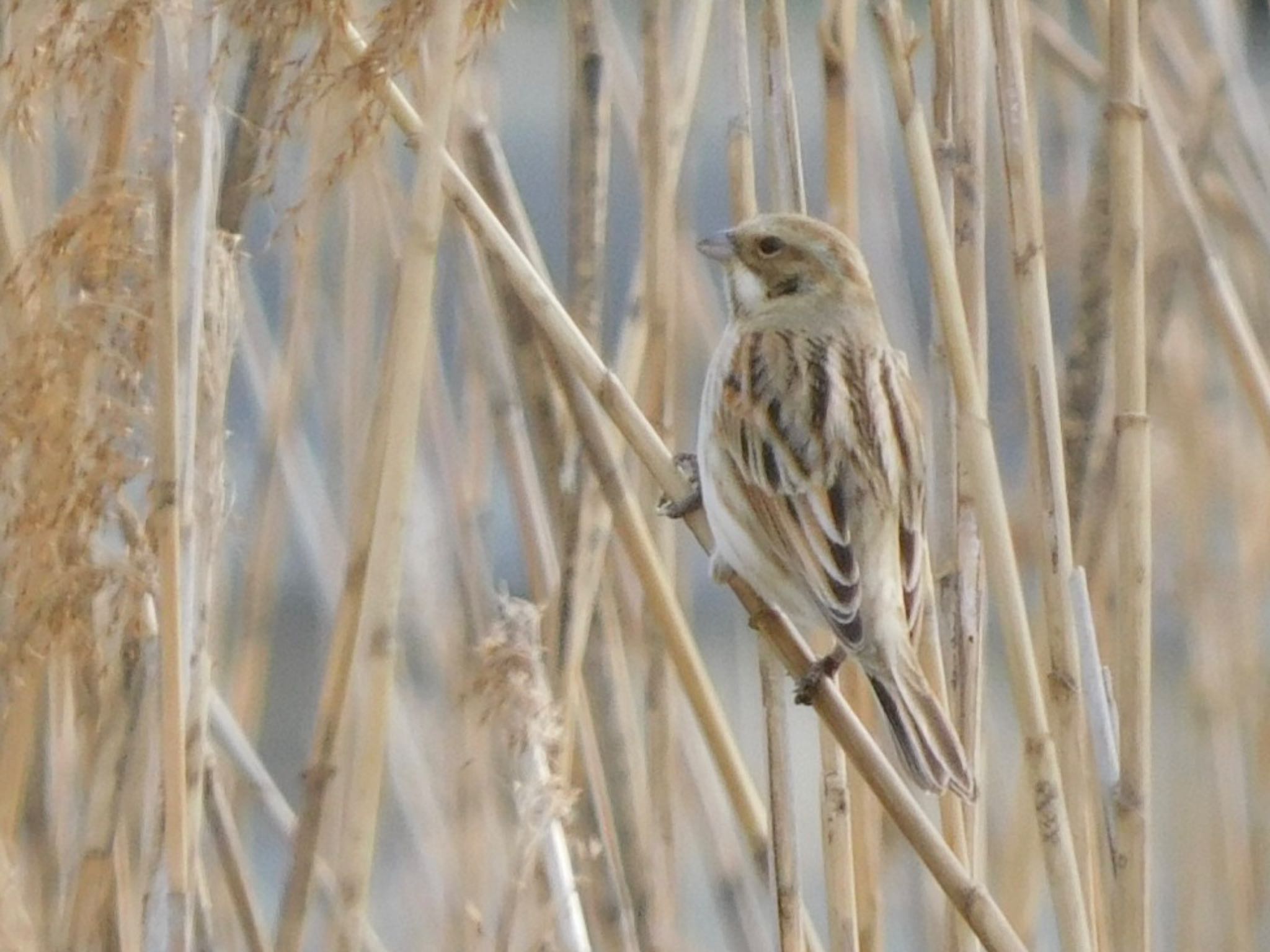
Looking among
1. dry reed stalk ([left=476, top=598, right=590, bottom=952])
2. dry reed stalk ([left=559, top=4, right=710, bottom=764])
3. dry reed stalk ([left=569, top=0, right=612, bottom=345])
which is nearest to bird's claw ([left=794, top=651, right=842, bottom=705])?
dry reed stalk ([left=476, top=598, right=590, bottom=952])

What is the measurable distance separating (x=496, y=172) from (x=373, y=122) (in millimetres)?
641

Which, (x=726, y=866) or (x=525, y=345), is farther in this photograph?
(x=726, y=866)

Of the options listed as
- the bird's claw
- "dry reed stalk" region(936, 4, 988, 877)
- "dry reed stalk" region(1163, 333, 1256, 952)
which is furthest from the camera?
"dry reed stalk" region(1163, 333, 1256, 952)

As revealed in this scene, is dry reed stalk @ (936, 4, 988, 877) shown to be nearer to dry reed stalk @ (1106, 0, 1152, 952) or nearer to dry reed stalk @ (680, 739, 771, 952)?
dry reed stalk @ (1106, 0, 1152, 952)

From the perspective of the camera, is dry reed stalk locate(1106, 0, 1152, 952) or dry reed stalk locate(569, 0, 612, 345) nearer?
dry reed stalk locate(1106, 0, 1152, 952)

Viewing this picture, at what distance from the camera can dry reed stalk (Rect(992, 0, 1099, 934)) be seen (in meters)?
2.21

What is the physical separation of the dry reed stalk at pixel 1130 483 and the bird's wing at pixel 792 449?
0.34 metres

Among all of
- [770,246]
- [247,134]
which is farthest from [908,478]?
[247,134]

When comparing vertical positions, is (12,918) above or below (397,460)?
below

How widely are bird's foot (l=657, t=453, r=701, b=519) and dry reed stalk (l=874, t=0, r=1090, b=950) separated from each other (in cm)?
34

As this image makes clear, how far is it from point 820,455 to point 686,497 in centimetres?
39

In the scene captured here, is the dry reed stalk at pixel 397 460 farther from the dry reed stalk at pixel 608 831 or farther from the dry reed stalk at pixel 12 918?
the dry reed stalk at pixel 608 831

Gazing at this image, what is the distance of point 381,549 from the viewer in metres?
2.19

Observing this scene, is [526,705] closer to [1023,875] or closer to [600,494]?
[600,494]
